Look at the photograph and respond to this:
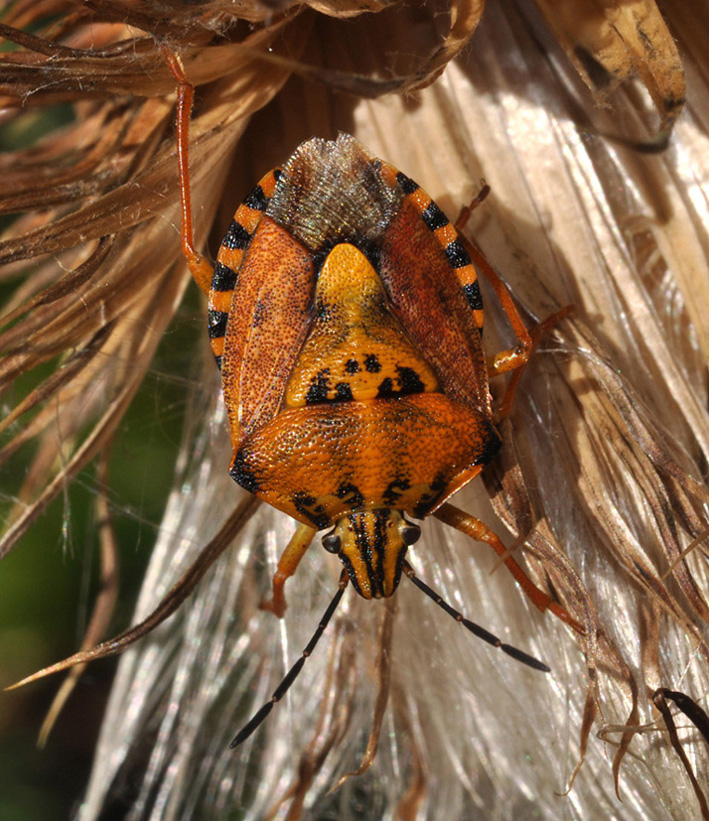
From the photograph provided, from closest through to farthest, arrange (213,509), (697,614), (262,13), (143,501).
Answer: (262,13)
(697,614)
(213,509)
(143,501)

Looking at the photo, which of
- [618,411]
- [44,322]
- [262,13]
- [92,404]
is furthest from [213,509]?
[262,13]

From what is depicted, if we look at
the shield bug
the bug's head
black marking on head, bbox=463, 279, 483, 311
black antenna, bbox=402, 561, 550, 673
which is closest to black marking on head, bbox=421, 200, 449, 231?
the shield bug

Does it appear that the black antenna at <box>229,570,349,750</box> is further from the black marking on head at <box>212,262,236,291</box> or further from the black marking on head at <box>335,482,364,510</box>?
the black marking on head at <box>212,262,236,291</box>

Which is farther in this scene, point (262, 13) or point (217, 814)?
point (217, 814)

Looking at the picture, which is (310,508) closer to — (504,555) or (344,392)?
(344,392)

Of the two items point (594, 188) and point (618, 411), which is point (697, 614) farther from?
point (594, 188)

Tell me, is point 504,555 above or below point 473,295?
below

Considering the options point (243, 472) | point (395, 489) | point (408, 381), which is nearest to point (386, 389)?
point (408, 381)
